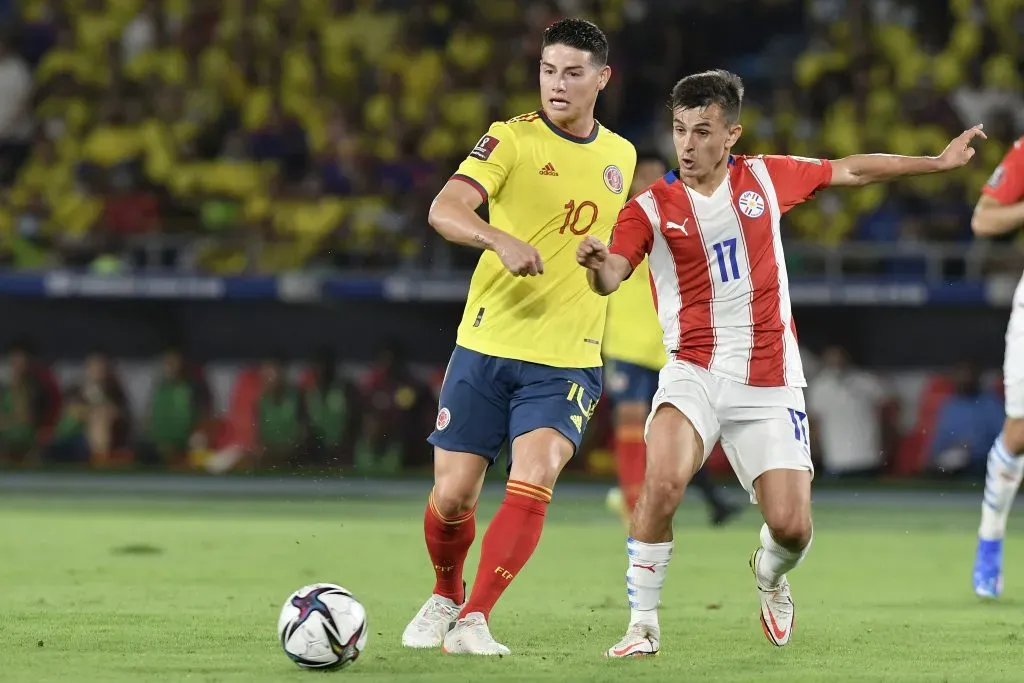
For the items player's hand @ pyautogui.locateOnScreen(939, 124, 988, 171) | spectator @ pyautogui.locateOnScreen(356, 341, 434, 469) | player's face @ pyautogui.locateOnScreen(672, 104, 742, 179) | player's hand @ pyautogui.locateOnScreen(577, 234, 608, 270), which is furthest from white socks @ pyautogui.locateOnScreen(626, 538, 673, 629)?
spectator @ pyautogui.locateOnScreen(356, 341, 434, 469)

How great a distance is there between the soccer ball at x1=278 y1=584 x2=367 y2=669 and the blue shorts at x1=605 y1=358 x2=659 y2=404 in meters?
5.55

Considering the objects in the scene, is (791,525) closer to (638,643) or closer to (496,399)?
(638,643)

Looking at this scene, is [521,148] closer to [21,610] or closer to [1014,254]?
[21,610]

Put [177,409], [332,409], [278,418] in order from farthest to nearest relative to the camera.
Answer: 1. [177,409]
2. [332,409]
3. [278,418]

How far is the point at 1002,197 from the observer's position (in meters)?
8.16

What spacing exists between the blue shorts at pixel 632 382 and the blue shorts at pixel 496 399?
185 inches

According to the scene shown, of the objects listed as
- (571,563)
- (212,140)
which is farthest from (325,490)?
(571,563)

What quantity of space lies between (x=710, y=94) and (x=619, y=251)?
0.71m

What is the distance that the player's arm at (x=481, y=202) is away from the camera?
5.77 metres

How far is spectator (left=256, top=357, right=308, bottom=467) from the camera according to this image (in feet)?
57.5

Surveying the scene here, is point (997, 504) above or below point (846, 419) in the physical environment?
above

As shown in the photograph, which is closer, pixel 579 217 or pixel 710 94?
pixel 710 94

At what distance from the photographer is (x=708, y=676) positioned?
5.71 metres

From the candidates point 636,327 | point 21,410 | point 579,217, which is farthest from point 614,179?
point 21,410
